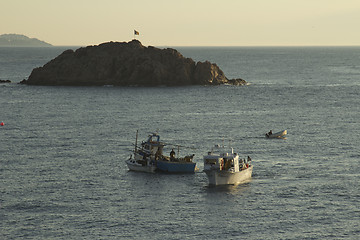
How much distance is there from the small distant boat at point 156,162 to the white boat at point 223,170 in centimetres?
532

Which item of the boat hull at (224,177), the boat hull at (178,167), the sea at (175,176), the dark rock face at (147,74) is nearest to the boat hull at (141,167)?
the sea at (175,176)

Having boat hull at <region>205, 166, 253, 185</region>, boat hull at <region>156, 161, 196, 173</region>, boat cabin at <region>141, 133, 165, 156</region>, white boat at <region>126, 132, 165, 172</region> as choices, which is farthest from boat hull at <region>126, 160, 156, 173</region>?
boat hull at <region>205, 166, 253, 185</region>

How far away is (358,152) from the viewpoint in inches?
3568

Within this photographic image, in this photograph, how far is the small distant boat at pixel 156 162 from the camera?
261 feet

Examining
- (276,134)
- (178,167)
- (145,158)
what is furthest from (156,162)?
(276,134)

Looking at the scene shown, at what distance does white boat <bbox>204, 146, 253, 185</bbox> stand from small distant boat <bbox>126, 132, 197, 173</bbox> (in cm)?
532

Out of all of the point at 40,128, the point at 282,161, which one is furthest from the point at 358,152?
the point at 40,128

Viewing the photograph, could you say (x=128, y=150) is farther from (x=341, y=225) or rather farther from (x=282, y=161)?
(x=341, y=225)

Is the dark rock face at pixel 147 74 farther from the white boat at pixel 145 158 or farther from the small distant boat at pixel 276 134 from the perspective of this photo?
the white boat at pixel 145 158

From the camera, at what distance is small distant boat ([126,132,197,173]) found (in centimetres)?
7944

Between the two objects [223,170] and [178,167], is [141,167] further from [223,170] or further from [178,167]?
[223,170]

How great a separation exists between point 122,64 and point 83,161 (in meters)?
115

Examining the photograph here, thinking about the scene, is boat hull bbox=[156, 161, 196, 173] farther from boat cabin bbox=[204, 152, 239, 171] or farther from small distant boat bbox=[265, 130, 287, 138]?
small distant boat bbox=[265, 130, 287, 138]

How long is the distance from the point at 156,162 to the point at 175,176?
369 cm
